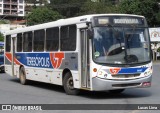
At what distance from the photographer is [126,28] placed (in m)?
14.3

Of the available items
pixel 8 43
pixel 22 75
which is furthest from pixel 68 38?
pixel 8 43

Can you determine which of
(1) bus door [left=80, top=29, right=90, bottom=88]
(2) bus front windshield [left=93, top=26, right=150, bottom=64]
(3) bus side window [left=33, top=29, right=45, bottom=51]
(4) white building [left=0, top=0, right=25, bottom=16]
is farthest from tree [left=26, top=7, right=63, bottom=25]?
(4) white building [left=0, top=0, right=25, bottom=16]

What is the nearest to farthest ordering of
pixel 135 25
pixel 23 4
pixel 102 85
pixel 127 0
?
pixel 102 85
pixel 135 25
pixel 127 0
pixel 23 4

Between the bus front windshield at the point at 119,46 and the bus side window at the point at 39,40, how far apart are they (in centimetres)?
→ 464

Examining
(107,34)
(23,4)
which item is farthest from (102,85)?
(23,4)

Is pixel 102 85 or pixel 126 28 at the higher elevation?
pixel 126 28

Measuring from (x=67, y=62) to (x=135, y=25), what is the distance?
9.50 ft

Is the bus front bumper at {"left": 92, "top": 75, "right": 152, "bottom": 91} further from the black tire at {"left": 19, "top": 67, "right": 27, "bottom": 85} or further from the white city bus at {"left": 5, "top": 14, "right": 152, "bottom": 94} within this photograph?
the black tire at {"left": 19, "top": 67, "right": 27, "bottom": 85}

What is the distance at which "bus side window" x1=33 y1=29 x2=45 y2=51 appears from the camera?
18062 millimetres

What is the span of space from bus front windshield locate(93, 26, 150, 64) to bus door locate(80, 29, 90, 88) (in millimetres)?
504

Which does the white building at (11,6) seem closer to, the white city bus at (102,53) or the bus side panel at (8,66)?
the bus side panel at (8,66)

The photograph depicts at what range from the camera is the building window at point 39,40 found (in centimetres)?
1806

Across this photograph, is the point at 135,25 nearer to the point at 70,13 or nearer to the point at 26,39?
the point at 26,39

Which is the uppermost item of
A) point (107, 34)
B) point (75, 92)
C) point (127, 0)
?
point (127, 0)
